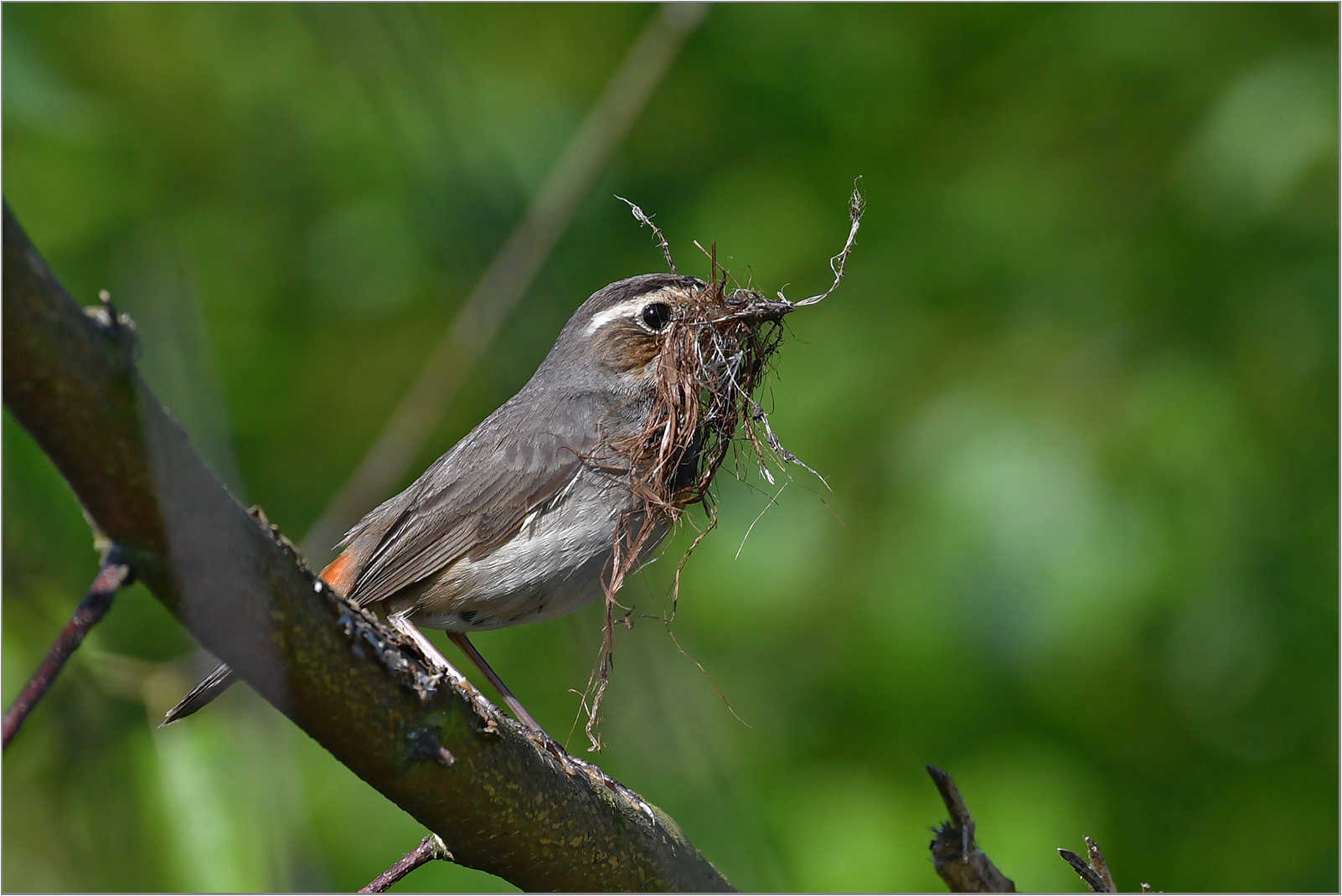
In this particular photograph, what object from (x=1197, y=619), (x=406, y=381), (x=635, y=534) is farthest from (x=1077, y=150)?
(x=406, y=381)

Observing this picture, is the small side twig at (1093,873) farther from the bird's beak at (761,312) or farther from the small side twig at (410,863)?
the bird's beak at (761,312)

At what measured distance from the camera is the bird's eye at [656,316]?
4.54 m

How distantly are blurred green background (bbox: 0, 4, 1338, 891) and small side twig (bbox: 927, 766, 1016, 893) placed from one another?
1446mm

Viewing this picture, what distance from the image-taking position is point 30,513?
328 cm

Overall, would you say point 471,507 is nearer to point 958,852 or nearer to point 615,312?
point 615,312

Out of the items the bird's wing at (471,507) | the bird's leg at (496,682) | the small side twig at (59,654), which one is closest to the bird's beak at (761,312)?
the bird's wing at (471,507)

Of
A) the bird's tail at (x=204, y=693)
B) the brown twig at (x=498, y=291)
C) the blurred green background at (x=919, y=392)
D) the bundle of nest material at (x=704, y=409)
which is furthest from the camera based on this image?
the blurred green background at (x=919, y=392)

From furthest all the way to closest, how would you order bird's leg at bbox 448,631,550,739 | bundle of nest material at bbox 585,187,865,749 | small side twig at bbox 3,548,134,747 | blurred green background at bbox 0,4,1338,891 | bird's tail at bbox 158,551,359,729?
blurred green background at bbox 0,4,1338,891 → bird's leg at bbox 448,631,550,739 → bundle of nest material at bbox 585,187,865,749 → bird's tail at bbox 158,551,359,729 → small side twig at bbox 3,548,134,747

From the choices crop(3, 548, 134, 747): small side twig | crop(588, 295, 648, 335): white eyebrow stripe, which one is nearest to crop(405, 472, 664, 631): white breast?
crop(588, 295, 648, 335): white eyebrow stripe

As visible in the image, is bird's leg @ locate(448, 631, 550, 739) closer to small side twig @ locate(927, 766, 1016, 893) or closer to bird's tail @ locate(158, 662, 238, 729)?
bird's tail @ locate(158, 662, 238, 729)

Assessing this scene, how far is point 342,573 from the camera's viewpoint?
444cm

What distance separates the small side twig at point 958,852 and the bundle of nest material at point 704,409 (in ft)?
5.07

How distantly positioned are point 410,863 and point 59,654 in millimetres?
1927

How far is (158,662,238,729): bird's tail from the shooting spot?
3721mm
